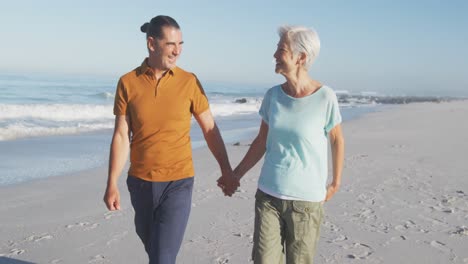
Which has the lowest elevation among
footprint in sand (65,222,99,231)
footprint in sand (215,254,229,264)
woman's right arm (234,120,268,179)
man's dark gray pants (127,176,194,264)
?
footprint in sand (65,222,99,231)

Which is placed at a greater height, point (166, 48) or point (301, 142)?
point (166, 48)

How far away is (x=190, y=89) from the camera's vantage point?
3.25 m

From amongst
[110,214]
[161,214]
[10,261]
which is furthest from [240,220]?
[161,214]

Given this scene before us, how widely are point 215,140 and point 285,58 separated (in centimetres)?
89

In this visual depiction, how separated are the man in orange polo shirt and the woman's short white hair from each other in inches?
29.3

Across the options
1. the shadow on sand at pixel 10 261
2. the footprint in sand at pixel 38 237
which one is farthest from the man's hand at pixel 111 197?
the footprint in sand at pixel 38 237

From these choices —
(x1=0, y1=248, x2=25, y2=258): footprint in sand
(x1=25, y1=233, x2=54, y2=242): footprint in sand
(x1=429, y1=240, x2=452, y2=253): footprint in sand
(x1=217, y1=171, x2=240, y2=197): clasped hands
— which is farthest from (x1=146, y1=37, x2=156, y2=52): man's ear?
(x1=429, y1=240, x2=452, y2=253): footprint in sand

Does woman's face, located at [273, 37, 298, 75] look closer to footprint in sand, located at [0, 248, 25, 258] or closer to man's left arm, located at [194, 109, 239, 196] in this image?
man's left arm, located at [194, 109, 239, 196]

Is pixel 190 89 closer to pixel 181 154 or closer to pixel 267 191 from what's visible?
pixel 181 154

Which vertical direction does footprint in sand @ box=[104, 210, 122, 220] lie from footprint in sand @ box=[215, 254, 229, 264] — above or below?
below

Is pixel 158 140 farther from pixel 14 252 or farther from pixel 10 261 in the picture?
pixel 14 252

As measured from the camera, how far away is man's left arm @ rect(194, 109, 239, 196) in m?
3.47

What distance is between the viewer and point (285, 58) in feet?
9.82

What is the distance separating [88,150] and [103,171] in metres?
2.86
